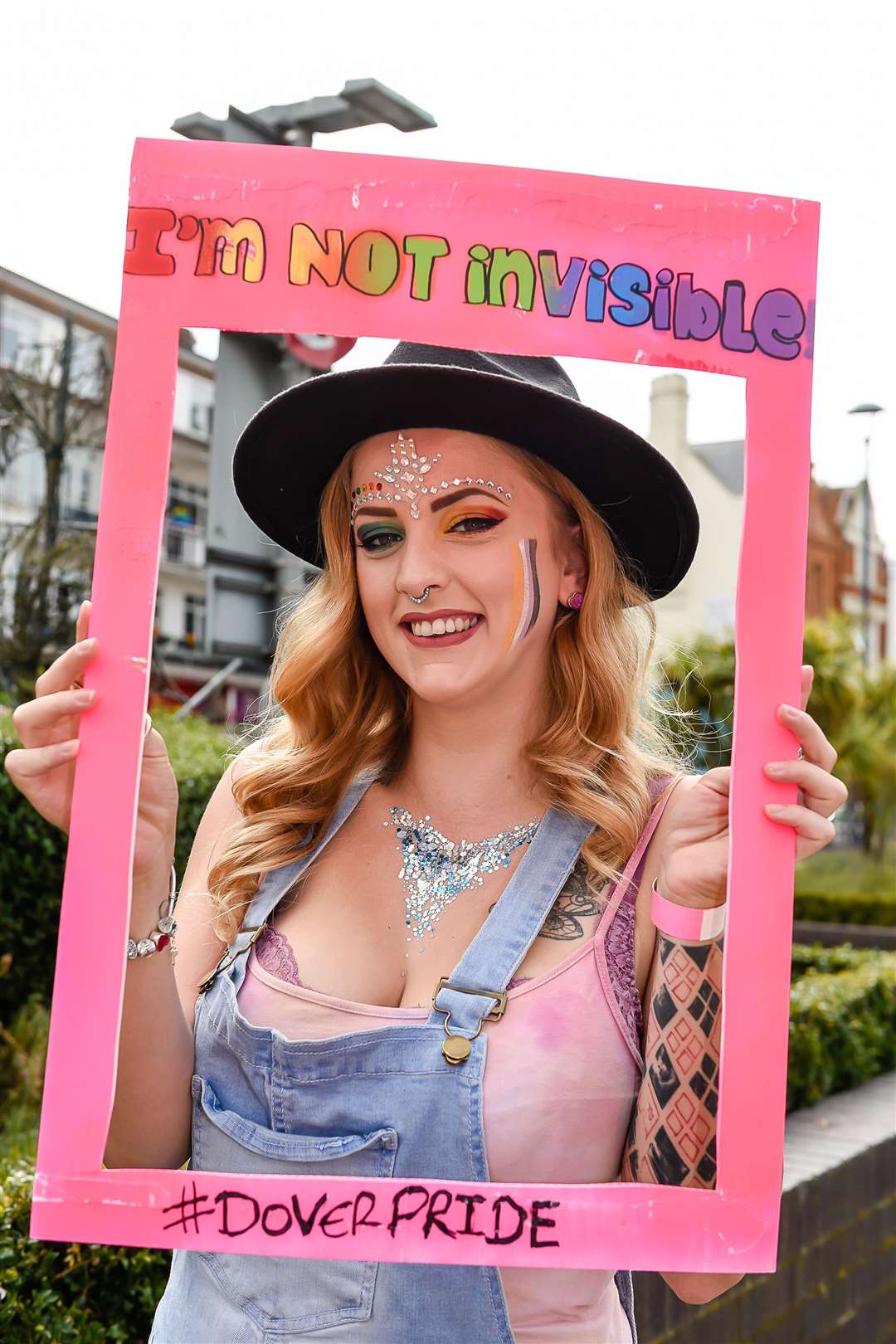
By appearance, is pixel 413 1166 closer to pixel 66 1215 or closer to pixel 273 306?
pixel 66 1215

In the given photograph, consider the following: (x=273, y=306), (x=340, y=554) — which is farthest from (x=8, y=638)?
(x=273, y=306)

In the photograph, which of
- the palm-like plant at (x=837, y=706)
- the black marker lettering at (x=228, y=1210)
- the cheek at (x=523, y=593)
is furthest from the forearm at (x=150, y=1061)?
the palm-like plant at (x=837, y=706)

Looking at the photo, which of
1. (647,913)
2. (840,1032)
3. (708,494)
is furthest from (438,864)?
(840,1032)

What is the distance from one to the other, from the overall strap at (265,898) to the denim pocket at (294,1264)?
190mm

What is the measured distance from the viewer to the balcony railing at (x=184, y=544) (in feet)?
5.35

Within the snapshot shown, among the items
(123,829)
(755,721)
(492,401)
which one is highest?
(492,401)

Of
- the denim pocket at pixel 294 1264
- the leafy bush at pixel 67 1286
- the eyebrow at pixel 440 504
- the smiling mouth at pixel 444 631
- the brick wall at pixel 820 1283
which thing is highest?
the eyebrow at pixel 440 504

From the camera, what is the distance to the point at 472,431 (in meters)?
1.74

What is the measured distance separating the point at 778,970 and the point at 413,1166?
0.50m

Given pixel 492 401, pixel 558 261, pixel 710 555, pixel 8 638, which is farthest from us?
pixel 8 638

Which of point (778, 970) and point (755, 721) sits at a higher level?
point (755, 721)

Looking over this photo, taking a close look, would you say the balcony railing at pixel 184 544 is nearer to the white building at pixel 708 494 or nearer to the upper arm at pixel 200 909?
the upper arm at pixel 200 909

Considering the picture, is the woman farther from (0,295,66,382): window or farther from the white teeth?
(0,295,66,382): window

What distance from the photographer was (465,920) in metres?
1.77
